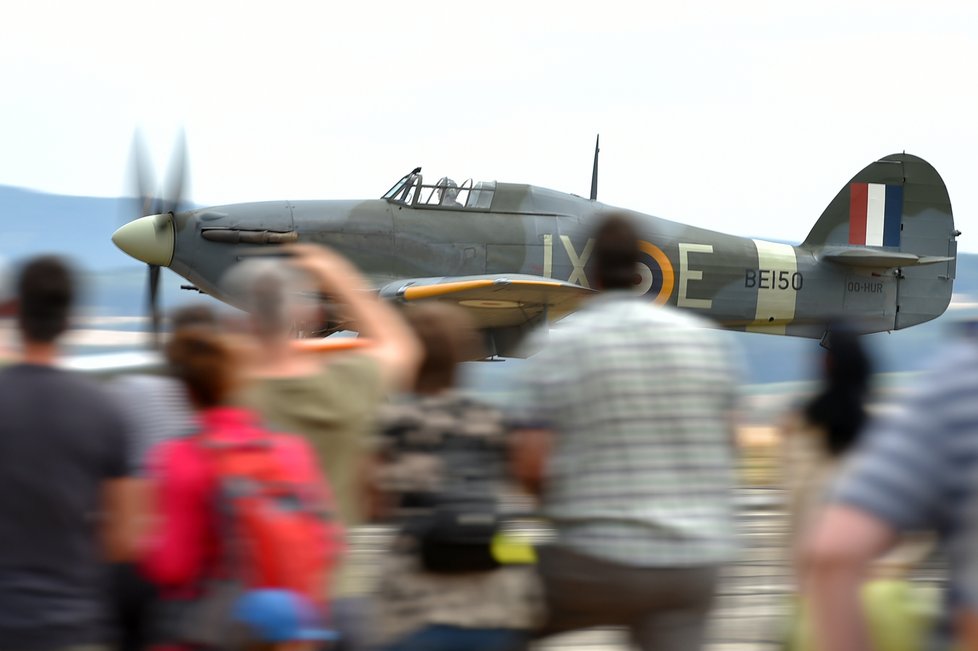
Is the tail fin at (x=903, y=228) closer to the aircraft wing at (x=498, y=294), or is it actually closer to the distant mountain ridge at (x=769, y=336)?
the distant mountain ridge at (x=769, y=336)

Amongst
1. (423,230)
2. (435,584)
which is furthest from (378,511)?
(423,230)

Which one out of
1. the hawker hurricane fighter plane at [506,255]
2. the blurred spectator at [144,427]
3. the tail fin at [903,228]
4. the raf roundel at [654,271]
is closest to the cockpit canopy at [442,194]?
the hawker hurricane fighter plane at [506,255]

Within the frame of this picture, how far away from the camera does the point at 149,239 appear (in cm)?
1802

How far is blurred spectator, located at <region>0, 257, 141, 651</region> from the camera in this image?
9.95ft

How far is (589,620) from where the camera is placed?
11.5 feet

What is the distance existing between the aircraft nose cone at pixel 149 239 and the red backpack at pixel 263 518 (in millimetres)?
15472

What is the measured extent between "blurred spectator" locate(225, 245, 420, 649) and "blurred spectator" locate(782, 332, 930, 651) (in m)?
1.11

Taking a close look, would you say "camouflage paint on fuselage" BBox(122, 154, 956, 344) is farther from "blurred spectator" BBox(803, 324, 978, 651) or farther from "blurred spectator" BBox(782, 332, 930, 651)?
"blurred spectator" BBox(803, 324, 978, 651)

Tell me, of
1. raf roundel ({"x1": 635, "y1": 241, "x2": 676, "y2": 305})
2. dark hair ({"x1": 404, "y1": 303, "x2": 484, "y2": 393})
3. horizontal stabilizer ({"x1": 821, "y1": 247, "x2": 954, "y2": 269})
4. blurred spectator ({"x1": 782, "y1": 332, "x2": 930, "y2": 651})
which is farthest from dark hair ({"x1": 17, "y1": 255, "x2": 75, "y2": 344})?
horizontal stabilizer ({"x1": 821, "y1": 247, "x2": 954, "y2": 269})

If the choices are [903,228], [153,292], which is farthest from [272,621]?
[903,228]

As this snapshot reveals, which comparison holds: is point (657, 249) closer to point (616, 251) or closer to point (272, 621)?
point (616, 251)

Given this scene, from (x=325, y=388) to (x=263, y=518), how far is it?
64 cm

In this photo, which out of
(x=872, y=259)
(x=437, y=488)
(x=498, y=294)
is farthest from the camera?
(x=872, y=259)

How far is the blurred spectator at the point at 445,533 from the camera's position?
3408 mm
